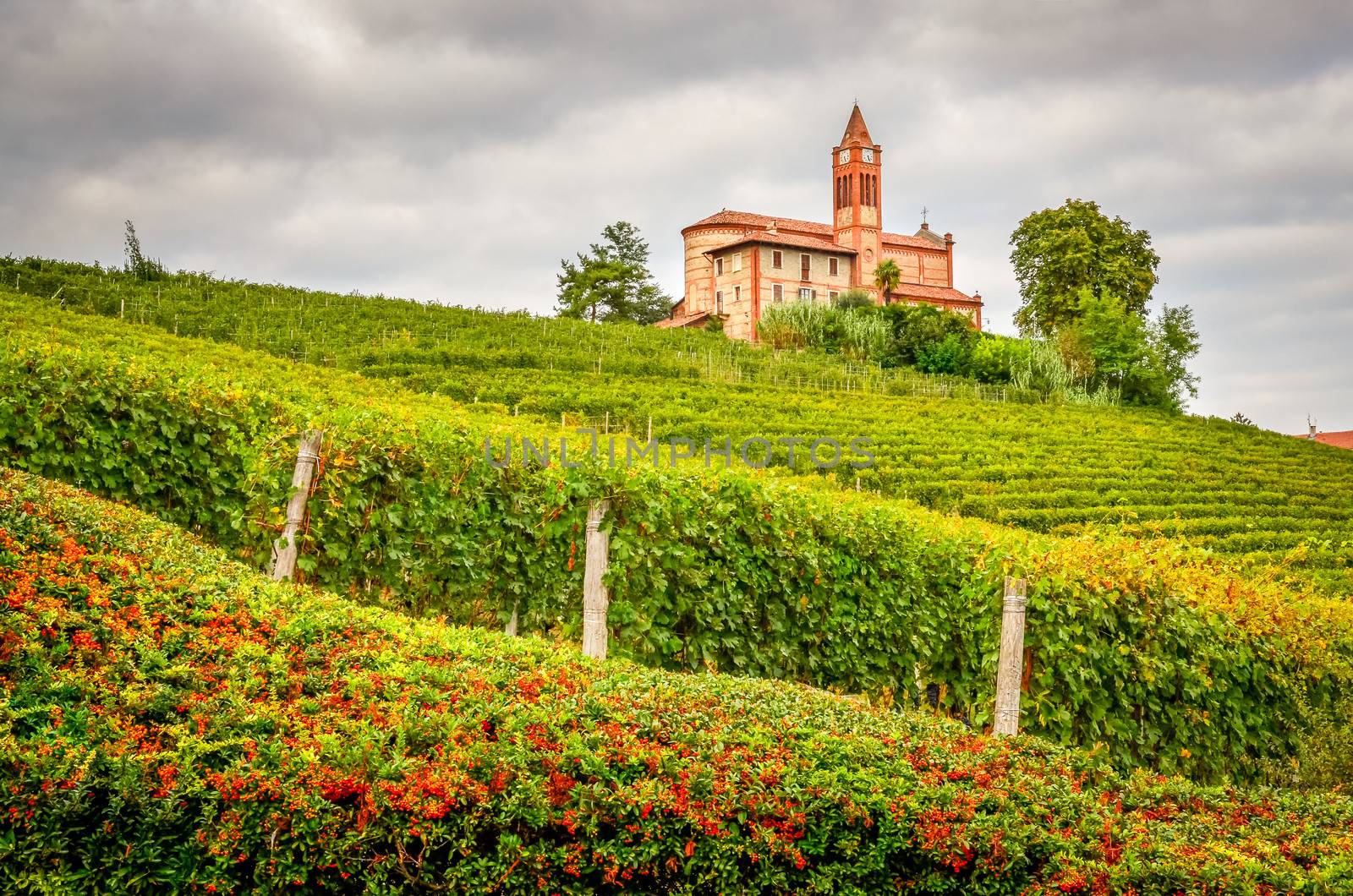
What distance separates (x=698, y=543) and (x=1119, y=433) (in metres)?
34.3

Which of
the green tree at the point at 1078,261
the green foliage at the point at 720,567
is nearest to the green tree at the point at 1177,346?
the green tree at the point at 1078,261

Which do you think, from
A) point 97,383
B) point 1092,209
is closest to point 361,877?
point 97,383

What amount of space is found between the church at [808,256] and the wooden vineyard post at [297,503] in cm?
5302

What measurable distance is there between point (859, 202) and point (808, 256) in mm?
5852

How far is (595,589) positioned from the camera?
716 centimetres

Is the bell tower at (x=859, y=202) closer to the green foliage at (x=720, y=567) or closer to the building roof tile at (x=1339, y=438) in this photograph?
the building roof tile at (x=1339, y=438)

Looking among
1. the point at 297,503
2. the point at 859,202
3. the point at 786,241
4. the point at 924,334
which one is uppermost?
the point at 859,202

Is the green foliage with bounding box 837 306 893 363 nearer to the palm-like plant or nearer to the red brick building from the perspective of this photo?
the palm-like plant

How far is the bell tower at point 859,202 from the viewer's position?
64.1 metres

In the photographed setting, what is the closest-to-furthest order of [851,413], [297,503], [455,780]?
1. [455,780]
2. [297,503]
3. [851,413]

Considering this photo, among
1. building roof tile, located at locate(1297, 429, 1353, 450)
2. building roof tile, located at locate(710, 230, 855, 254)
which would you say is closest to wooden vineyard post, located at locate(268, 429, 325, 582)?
building roof tile, located at locate(710, 230, 855, 254)

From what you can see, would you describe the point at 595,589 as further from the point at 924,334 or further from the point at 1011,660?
the point at 924,334

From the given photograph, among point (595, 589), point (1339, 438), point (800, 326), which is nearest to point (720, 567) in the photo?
point (595, 589)

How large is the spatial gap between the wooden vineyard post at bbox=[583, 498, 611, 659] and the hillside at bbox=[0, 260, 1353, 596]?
18.6 meters
